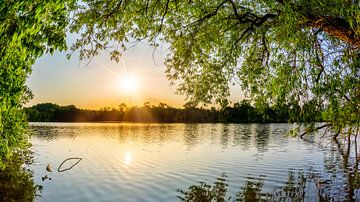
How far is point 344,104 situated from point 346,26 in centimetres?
243

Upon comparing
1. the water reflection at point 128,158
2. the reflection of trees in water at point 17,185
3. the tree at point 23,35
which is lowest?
the reflection of trees in water at point 17,185

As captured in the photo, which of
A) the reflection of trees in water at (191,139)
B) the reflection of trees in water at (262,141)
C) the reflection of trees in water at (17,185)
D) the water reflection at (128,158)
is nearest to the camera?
the reflection of trees in water at (17,185)

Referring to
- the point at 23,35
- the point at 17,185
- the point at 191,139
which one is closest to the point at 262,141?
the point at 191,139

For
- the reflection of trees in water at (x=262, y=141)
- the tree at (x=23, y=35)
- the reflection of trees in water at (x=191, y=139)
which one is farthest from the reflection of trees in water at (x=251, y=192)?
the reflection of trees in water at (x=191, y=139)

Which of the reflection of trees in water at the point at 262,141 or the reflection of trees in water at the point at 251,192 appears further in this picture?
the reflection of trees in water at the point at 262,141

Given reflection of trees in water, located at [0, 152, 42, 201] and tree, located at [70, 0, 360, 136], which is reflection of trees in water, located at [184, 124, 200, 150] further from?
tree, located at [70, 0, 360, 136]

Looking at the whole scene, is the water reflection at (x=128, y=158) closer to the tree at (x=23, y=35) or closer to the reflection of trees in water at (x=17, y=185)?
the reflection of trees in water at (x=17, y=185)

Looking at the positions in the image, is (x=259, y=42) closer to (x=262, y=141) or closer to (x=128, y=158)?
(x=128, y=158)

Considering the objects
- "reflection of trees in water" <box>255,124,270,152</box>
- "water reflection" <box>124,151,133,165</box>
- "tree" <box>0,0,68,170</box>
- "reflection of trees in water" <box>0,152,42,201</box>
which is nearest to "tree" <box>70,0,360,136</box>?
"tree" <box>0,0,68,170</box>

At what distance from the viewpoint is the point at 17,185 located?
2145 centimetres

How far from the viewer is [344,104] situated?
11422mm

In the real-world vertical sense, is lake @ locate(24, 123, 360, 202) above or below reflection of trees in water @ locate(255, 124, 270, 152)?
below

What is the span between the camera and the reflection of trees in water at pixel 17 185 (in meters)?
19.0

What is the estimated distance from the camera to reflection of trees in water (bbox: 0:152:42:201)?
19.0 meters
